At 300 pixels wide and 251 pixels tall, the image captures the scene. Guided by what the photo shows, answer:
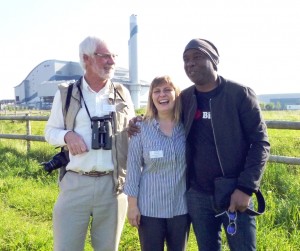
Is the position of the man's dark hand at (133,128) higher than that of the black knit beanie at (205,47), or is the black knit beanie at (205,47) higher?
the black knit beanie at (205,47)

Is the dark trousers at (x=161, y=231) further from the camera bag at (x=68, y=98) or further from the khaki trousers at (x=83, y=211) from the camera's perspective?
the camera bag at (x=68, y=98)

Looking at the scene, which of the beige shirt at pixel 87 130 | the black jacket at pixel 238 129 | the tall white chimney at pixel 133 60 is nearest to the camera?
the black jacket at pixel 238 129

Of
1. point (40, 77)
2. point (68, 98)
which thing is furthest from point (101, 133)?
point (40, 77)

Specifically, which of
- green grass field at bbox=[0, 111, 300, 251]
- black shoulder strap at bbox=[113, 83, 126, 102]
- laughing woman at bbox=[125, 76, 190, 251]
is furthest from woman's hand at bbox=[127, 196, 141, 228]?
green grass field at bbox=[0, 111, 300, 251]

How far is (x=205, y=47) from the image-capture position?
2217 millimetres

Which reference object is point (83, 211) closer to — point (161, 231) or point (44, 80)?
point (161, 231)

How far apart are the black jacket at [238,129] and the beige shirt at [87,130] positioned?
0.80 meters

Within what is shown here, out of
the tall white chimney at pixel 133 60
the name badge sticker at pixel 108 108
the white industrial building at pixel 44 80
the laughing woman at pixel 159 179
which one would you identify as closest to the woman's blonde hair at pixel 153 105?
the laughing woman at pixel 159 179

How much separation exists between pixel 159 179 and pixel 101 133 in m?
0.52

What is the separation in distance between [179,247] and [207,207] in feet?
1.25

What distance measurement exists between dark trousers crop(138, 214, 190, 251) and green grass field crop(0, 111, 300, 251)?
2.92 ft

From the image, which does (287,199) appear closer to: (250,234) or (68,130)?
(250,234)

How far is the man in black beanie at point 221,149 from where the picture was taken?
7.08ft

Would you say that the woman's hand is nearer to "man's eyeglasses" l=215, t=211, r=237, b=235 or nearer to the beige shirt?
the beige shirt
